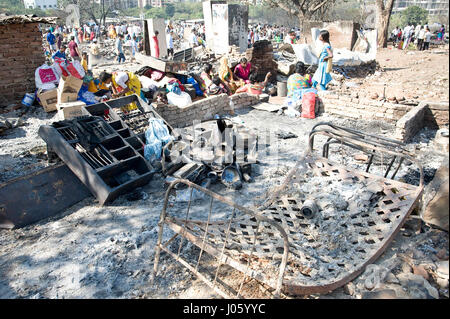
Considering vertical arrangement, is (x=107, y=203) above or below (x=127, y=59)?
below

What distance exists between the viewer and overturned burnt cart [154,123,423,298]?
2.48 meters

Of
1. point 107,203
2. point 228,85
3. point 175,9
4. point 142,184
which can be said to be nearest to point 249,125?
point 228,85

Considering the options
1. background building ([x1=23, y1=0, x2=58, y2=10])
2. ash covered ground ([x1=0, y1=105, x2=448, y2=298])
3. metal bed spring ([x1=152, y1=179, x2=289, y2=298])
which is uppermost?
Result: background building ([x1=23, y1=0, x2=58, y2=10])

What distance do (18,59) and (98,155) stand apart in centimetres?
567

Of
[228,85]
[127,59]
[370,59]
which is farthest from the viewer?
[127,59]

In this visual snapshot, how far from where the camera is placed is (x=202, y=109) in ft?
23.6

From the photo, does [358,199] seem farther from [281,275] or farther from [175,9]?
[175,9]

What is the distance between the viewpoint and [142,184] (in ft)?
15.1

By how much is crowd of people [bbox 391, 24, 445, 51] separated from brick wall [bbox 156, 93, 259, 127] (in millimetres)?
14532

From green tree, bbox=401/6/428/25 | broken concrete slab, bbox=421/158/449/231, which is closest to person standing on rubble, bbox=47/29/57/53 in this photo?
broken concrete slab, bbox=421/158/449/231

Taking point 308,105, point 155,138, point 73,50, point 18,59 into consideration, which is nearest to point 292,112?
point 308,105

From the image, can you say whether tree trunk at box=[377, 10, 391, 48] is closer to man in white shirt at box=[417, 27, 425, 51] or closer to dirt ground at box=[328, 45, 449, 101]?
man in white shirt at box=[417, 27, 425, 51]
